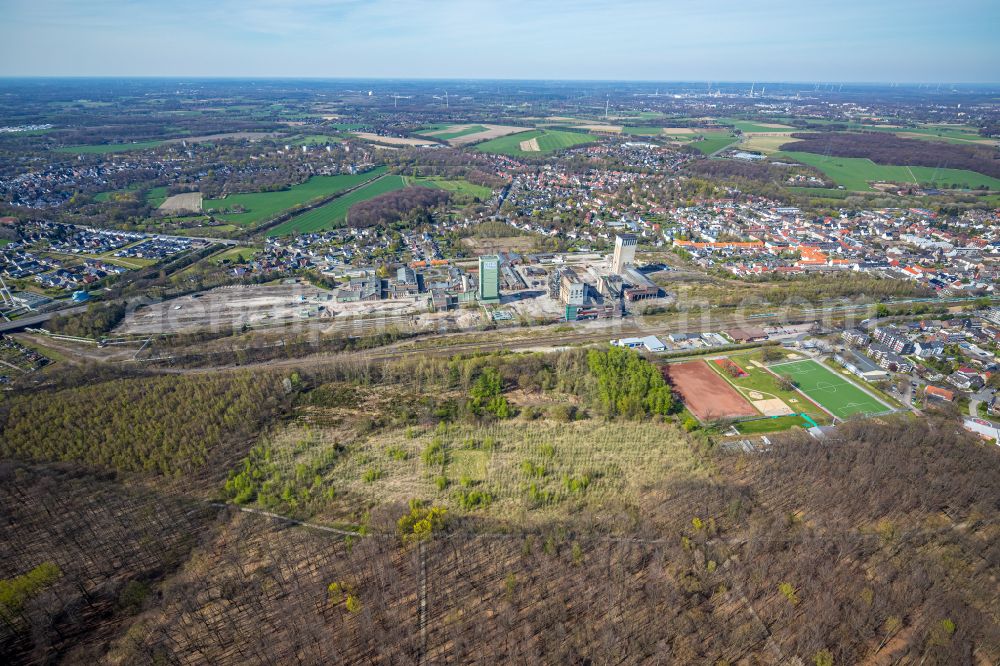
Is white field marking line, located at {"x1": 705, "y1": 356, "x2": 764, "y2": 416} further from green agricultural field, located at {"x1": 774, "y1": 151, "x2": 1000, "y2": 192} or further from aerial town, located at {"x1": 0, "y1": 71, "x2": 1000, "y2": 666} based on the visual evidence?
green agricultural field, located at {"x1": 774, "y1": 151, "x2": 1000, "y2": 192}

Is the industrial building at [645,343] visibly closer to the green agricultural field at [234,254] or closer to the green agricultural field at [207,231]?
the green agricultural field at [234,254]

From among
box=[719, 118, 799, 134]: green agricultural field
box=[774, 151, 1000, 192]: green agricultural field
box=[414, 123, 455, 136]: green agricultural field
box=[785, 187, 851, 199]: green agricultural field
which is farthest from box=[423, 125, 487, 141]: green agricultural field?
box=[785, 187, 851, 199]: green agricultural field

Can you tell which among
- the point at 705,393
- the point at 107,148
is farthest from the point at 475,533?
the point at 107,148

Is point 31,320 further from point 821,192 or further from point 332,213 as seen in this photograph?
point 821,192

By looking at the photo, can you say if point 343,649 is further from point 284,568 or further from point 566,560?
point 566,560

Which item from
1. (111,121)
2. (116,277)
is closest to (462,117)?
(111,121)

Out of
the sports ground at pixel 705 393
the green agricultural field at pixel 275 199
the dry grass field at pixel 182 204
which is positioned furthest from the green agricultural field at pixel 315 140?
the sports ground at pixel 705 393
